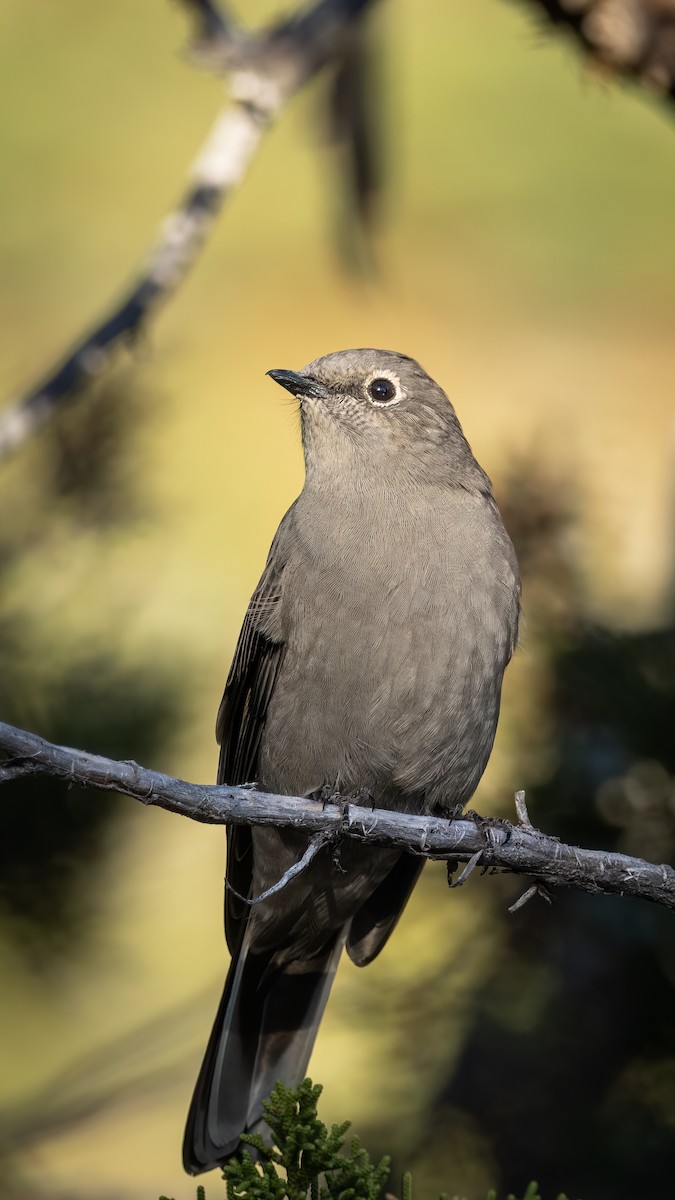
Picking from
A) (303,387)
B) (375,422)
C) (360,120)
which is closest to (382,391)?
(375,422)

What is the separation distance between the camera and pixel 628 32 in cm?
458

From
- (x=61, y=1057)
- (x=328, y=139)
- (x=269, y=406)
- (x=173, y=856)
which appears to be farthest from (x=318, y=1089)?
(x=269, y=406)

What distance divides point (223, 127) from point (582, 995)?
3.18 metres

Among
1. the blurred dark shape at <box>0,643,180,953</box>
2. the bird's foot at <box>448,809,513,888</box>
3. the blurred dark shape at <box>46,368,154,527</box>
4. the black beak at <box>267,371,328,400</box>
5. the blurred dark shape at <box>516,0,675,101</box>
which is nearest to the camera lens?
the blurred dark shape at <box>0,643,180,953</box>

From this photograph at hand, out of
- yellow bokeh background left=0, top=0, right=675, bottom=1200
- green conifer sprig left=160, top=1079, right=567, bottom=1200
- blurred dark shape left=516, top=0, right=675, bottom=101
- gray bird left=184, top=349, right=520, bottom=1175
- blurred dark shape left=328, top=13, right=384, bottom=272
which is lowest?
green conifer sprig left=160, top=1079, right=567, bottom=1200

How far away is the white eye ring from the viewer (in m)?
4.74

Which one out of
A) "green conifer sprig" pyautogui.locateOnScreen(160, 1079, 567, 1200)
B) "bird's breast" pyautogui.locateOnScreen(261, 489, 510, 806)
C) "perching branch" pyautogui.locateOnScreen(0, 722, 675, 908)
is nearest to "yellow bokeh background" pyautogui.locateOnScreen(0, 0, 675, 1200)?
"bird's breast" pyautogui.locateOnScreen(261, 489, 510, 806)

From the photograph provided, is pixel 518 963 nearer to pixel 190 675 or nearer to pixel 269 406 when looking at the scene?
pixel 190 675

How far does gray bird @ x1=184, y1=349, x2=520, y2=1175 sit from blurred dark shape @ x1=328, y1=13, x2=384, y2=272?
155 cm

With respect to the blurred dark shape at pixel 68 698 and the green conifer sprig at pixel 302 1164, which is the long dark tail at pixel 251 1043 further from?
the green conifer sprig at pixel 302 1164

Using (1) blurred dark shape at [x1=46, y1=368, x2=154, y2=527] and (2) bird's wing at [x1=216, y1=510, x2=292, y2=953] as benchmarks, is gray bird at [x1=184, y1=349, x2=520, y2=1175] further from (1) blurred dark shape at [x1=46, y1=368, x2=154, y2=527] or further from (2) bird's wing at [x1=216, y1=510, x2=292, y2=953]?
(1) blurred dark shape at [x1=46, y1=368, x2=154, y2=527]

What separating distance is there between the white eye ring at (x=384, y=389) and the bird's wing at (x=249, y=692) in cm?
52

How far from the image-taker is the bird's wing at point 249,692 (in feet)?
14.6

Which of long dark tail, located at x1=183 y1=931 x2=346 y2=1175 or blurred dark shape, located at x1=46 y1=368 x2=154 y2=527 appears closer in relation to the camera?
blurred dark shape, located at x1=46 y1=368 x2=154 y2=527
